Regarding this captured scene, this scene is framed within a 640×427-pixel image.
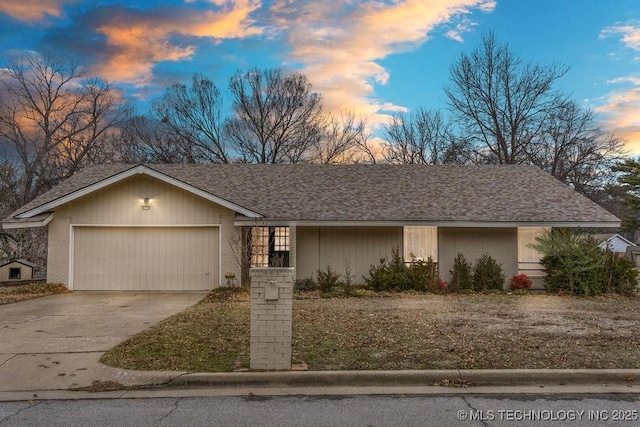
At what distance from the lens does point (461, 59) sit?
3553 cm

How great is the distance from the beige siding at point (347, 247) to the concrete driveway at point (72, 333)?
3.88 m

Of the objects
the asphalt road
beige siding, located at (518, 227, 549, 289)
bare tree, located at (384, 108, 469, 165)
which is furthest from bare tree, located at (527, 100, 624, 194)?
the asphalt road

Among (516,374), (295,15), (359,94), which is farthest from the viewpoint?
(359,94)

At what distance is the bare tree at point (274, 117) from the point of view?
3347 centimetres

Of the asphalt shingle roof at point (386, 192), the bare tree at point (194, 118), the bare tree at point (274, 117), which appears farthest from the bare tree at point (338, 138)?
the asphalt shingle roof at point (386, 192)

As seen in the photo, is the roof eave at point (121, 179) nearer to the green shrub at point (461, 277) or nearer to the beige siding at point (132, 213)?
the beige siding at point (132, 213)

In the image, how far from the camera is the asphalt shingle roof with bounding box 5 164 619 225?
15.6m

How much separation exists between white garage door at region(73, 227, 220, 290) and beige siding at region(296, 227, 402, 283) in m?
2.96

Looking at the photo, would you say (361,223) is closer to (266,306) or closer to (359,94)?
(266,306)

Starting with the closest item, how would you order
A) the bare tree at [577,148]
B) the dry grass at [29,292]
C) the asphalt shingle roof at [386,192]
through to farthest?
the dry grass at [29,292]
the asphalt shingle roof at [386,192]
the bare tree at [577,148]

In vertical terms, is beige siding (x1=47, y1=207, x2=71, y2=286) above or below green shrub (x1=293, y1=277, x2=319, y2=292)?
above

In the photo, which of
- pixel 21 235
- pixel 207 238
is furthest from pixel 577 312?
pixel 21 235

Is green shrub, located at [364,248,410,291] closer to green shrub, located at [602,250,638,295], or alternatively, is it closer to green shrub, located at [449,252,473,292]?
green shrub, located at [449,252,473,292]

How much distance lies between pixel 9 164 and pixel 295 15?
2557 cm
